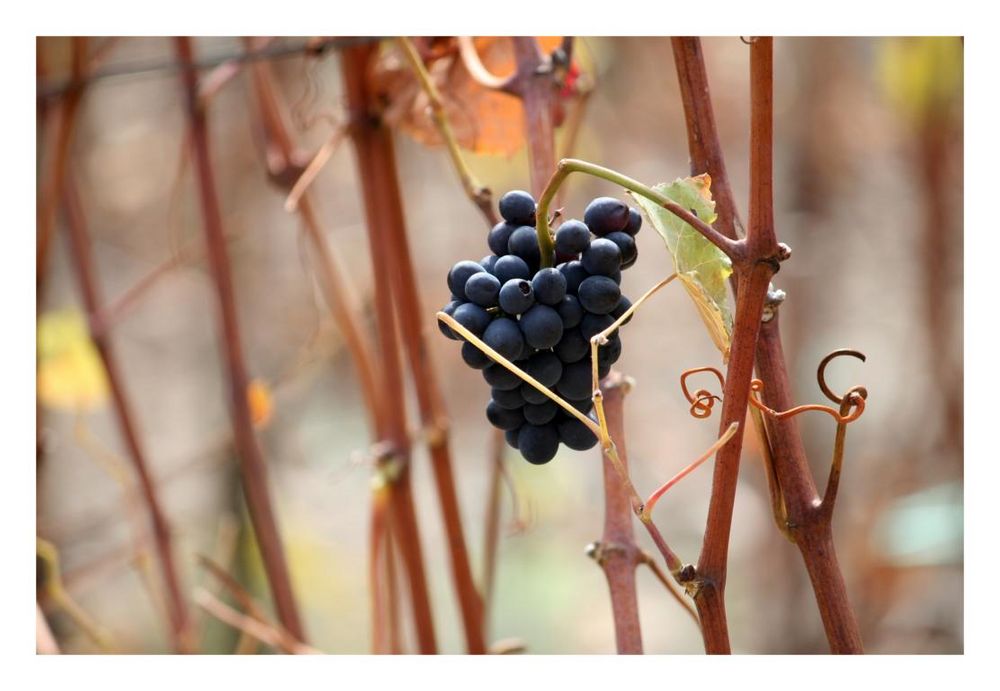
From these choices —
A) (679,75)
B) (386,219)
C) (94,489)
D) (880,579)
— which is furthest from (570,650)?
(679,75)

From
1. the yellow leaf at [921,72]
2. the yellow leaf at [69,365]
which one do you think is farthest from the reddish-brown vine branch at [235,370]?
the yellow leaf at [921,72]

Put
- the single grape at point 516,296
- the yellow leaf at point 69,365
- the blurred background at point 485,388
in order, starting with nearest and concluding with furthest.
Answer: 1. the single grape at point 516,296
2. the yellow leaf at point 69,365
3. the blurred background at point 485,388

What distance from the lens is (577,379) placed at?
44 centimetres

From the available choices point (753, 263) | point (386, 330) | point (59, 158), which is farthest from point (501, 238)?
point (59, 158)

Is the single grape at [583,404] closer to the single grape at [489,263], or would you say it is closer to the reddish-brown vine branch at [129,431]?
the single grape at [489,263]

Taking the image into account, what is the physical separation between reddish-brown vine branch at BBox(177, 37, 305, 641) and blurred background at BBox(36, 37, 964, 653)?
0.11 metres

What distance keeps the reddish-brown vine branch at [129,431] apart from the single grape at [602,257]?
2.34 feet

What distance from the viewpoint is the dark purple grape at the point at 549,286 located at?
0.41m

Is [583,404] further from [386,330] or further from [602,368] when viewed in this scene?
[386,330]

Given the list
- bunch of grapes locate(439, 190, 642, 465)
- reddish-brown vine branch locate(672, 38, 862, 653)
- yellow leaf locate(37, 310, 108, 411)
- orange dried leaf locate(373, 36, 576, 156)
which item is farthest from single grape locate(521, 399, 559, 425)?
yellow leaf locate(37, 310, 108, 411)

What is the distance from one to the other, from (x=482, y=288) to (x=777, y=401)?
17 centimetres

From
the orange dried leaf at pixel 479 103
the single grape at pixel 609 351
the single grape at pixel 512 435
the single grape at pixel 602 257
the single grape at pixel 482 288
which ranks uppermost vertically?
the orange dried leaf at pixel 479 103
